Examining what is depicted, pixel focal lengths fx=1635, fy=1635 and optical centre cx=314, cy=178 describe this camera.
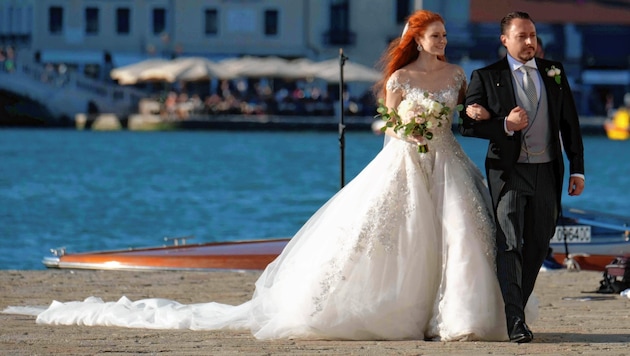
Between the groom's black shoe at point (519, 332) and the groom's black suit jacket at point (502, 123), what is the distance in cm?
58

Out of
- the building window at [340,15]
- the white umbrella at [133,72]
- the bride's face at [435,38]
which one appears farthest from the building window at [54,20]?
the bride's face at [435,38]

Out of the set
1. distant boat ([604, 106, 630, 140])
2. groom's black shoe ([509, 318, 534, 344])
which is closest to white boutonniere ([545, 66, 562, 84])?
groom's black shoe ([509, 318, 534, 344])

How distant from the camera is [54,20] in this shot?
71.7 m

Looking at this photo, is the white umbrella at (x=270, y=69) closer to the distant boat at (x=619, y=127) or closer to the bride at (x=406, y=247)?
the distant boat at (x=619, y=127)

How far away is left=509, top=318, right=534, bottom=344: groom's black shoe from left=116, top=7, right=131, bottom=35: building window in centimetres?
6494

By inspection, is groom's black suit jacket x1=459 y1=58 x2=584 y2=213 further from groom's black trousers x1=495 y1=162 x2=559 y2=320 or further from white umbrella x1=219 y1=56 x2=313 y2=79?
white umbrella x1=219 y1=56 x2=313 y2=79

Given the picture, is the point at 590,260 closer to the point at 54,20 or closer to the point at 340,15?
the point at 340,15

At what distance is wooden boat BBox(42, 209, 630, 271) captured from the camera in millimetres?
13141

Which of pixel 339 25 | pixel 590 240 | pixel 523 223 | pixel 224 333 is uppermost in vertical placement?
pixel 523 223

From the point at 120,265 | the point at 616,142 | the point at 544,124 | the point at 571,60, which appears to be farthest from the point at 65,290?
the point at 571,60

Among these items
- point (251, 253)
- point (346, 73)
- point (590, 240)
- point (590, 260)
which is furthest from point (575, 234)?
point (346, 73)

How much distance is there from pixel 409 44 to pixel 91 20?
214ft

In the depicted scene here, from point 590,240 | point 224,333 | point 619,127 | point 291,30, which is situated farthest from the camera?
point 291,30

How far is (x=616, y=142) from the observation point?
59.9 metres
